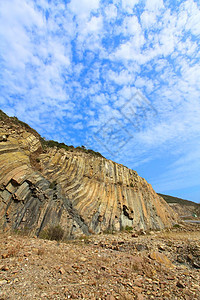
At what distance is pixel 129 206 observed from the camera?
62.5 feet

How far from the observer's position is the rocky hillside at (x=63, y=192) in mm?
11602

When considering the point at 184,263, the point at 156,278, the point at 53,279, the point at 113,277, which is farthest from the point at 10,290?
the point at 184,263

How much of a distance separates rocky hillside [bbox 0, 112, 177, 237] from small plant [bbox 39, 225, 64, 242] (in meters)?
0.45

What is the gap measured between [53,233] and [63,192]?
3.86 m

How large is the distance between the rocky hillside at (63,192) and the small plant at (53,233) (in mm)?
450

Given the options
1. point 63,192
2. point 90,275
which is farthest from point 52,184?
point 90,275

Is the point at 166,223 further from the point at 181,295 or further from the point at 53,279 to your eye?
the point at 53,279

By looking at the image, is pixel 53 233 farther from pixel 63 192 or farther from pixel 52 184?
pixel 52 184

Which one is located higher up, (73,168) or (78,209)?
(73,168)

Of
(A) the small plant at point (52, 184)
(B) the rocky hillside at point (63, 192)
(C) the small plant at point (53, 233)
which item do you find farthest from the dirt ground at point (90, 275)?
(A) the small plant at point (52, 184)

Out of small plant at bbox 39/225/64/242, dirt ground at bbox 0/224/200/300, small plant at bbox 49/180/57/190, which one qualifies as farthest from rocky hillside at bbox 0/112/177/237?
dirt ground at bbox 0/224/200/300

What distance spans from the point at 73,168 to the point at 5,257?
11.7 meters

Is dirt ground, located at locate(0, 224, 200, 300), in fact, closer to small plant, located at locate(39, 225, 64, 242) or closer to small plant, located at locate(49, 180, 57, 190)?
small plant, located at locate(39, 225, 64, 242)

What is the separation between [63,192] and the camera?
14508mm
